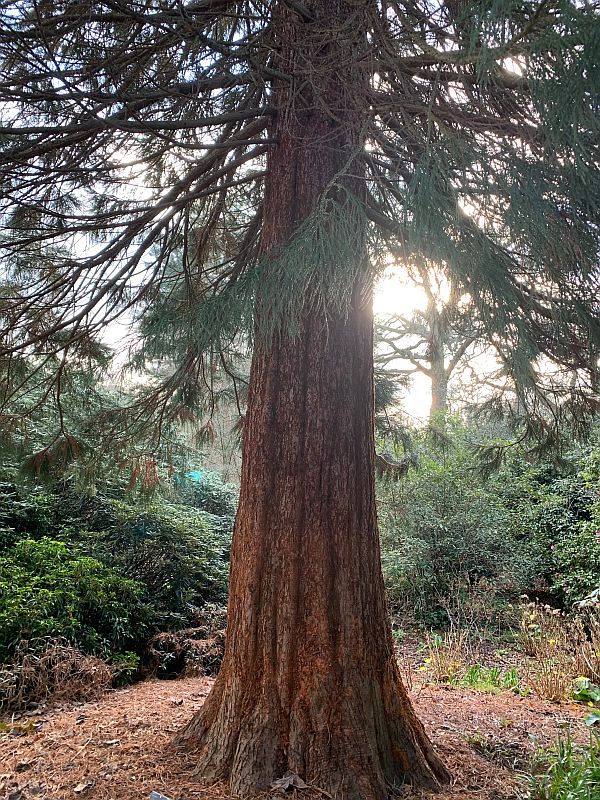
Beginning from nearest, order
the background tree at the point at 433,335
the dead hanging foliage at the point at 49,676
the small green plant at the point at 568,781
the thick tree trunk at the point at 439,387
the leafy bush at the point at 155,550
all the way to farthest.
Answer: the background tree at the point at 433,335 → the small green plant at the point at 568,781 → the dead hanging foliage at the point at 49,676 → the leafy bush at the point at 155,550 → the thick tree trunk at the point at 439,387

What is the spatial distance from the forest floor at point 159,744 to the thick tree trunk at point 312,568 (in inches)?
6.9

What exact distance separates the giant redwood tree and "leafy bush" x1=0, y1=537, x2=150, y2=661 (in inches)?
84.4

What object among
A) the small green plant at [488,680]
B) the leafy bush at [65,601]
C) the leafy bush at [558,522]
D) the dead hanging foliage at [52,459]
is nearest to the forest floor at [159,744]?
the small green plant at [488,680]

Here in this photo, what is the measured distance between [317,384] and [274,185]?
1.08 m

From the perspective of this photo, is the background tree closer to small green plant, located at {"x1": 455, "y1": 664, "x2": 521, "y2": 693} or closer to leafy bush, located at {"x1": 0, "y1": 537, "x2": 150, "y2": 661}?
small green plant, located at {"x1": 455, "y1": 664, "x2": 521, "y2": 693}

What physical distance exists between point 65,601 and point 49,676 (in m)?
0.74

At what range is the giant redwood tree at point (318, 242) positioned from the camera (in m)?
2.08

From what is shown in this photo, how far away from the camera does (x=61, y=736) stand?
3393 millimetres

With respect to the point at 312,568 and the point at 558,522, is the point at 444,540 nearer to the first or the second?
the point at 558,522

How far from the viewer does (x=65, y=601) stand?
16.5 ft

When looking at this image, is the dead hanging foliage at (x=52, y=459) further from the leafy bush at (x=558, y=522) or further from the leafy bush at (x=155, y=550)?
the leafy bush at (x=558, y=522)

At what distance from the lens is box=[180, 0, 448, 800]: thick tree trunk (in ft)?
8.63

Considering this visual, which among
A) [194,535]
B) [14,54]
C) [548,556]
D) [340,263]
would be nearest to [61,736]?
[340,263]

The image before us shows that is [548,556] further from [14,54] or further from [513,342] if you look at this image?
[14,54]
